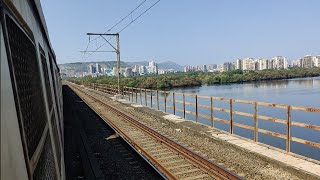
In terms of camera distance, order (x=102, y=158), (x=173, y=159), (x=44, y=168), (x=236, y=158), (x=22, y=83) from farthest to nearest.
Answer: (x=102, y=158) < (x=173, y=159) < (x=236, y=158) < (x=44, y=168) < (x=22, y=83)

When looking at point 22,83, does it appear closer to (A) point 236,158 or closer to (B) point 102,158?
(A) point 236,158

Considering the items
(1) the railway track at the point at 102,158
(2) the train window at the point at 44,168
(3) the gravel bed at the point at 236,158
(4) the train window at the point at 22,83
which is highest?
(4) the train window at the point at 22,83

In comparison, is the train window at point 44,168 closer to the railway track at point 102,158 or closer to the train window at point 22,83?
the train window at point 22,83

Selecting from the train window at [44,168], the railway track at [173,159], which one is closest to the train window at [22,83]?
the train window at [44,168]

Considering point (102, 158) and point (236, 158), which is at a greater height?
point (236, 158)

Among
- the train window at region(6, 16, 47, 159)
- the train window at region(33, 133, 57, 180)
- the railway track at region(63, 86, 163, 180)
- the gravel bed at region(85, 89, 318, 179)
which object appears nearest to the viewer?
the train window at region(6, 16, 47, 159)

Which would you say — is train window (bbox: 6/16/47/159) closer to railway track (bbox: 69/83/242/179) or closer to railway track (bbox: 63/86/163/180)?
railway track (bbox: 69/83/242/179)

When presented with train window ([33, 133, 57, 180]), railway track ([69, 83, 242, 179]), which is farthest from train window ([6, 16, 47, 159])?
railway track ([69, 83, 242, 179])

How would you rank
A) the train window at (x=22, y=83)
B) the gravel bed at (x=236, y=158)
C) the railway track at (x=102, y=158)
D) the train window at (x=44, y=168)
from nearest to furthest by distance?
the train window at (x=22, y=83) < the train window at (x=44, y=168) < the gravel bed at (x=236, y=158) < the railway track at (x=102, y=158)

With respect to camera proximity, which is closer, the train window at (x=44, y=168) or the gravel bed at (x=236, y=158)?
the train window at (x=44, y=168)

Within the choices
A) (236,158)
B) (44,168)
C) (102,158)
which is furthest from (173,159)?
(44,168)

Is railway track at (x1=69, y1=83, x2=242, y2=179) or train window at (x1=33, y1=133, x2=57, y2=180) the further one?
railway track at (x1=69, y1=83, x2=242, y2=179)

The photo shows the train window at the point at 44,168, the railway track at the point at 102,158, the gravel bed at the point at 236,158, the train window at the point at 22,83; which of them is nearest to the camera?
the train window at the point at 22,83

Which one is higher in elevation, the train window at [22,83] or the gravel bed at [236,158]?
the train window at [22,83]
